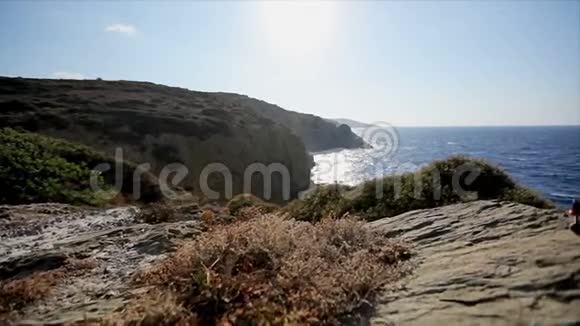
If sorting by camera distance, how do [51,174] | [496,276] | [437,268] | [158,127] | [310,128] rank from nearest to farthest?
[496,276]
[437,268]
[51,174]
[158,127]
[310,128]

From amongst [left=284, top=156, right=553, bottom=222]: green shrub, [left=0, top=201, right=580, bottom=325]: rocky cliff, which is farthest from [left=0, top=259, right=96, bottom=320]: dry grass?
[left=284, top=156, right=553, bottom=222]: green shrub

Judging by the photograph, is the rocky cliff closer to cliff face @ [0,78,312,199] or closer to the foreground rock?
A: the foreground rock

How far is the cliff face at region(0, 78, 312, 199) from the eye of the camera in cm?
3517

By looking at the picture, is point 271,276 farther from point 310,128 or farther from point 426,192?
point 310,128

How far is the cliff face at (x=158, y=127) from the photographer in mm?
35172

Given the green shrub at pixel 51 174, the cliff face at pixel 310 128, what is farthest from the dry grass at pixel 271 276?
the cliff face at pixel 310 128

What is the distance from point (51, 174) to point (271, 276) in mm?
17083

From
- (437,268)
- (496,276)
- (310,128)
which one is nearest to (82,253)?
(437,268)

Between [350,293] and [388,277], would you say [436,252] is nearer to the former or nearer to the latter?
[388,277]

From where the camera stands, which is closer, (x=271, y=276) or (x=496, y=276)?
(x=496, y=276)

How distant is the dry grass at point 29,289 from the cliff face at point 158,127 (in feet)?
81.1

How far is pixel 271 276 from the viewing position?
15.0ft

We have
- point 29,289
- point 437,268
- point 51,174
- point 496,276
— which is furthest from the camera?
point 51,174

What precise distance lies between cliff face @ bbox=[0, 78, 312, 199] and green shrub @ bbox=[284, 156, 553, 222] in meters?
21.8
